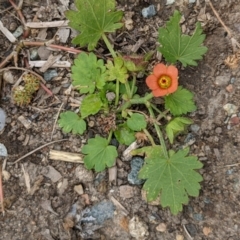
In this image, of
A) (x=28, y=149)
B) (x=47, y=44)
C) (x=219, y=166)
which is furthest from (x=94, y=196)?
(x=47, y=44)

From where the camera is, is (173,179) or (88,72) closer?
(173,179)

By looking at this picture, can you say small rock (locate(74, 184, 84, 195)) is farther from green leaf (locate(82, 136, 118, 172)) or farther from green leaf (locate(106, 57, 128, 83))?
green leaf (locate(106, 57, 128, 83))

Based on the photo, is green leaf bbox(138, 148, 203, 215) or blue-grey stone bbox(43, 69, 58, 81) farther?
blue-grey stone bbox(43, 69, 58, 81)

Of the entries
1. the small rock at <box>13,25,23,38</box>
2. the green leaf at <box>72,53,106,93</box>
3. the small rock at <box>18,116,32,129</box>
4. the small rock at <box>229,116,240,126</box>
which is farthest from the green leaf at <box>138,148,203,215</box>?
the small rock at <box>13,25,23,38</box>

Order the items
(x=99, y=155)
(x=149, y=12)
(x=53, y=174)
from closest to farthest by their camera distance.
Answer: (x=99, y=155) < (x=53, y=174) < (x=149, y=12)

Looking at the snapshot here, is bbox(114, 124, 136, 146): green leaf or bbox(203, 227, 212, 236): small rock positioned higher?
bbox(114, 124, 136, 146): green leaf

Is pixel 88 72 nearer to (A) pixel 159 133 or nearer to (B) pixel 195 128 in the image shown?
(A) pixel 159 133

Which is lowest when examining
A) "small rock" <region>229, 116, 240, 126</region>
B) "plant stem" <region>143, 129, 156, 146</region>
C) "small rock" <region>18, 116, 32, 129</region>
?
"plant stem" <region>143, 129, 156, 146</region>

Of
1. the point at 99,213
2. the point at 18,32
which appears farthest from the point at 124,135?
the point at 18,32
